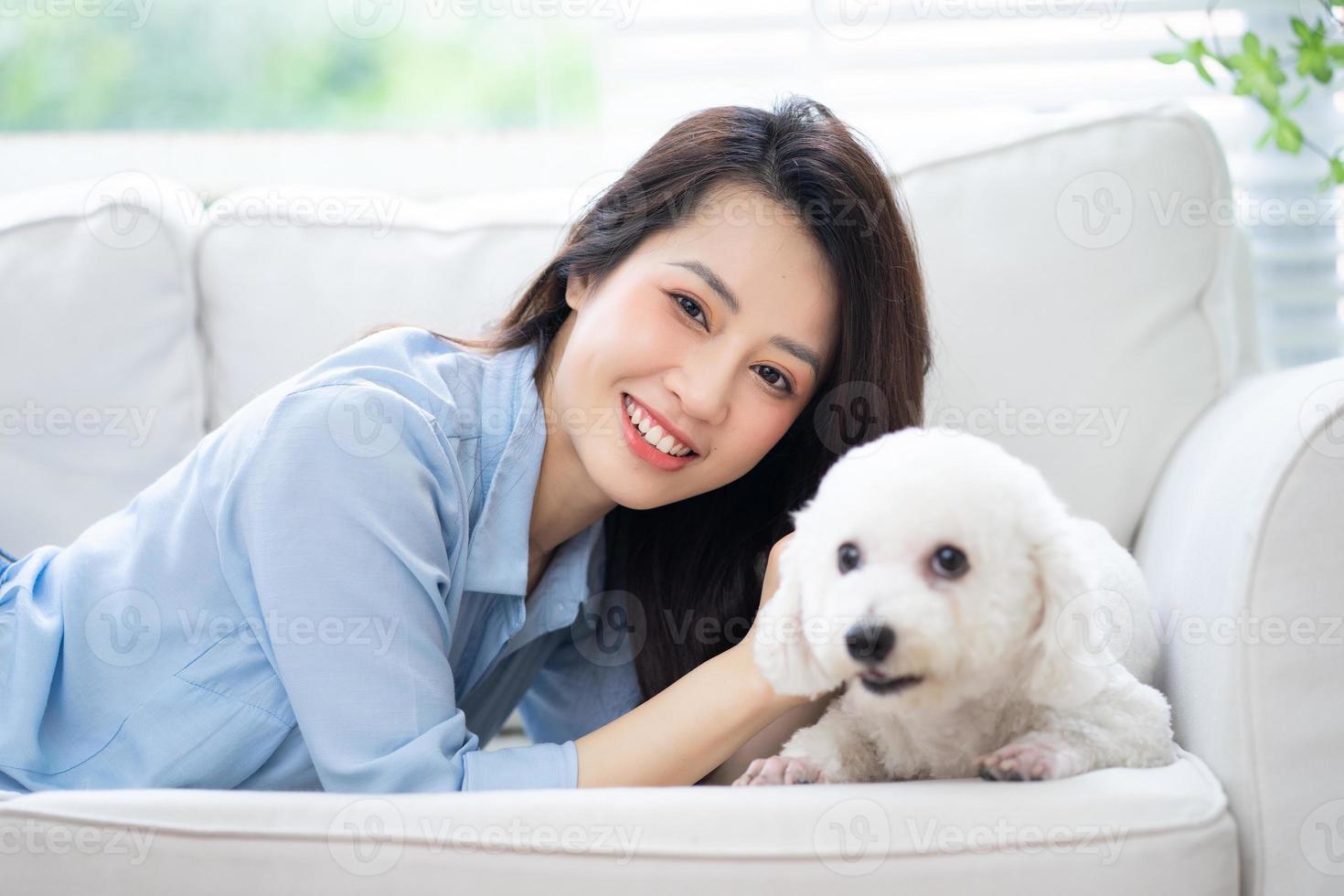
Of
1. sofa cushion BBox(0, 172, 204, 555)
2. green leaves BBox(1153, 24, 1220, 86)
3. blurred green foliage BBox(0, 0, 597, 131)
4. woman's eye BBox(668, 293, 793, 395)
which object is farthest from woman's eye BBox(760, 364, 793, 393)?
blurred green foliage BBox(0, 0, 597, 131)

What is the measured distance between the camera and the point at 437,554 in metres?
1.16

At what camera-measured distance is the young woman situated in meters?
1.08

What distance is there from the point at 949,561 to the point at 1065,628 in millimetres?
111

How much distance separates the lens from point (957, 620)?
917mm

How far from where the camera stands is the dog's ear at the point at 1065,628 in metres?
0.93

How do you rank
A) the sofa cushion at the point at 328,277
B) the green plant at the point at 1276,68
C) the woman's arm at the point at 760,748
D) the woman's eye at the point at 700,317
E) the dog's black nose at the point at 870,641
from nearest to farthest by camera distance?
the dog's black nose at the point at 870,641, the woman's eye at the point at 700,317, the woman's arm at the point at 760,748, the sofa cushion at the point at 328,277, the green plant at the point at 1276,68

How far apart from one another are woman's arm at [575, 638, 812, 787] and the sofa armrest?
409 millimetres

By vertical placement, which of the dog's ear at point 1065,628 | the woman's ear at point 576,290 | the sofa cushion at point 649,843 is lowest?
the sofa cushion at point 649,843

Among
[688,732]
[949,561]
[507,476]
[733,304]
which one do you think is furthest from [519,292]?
[949,561]

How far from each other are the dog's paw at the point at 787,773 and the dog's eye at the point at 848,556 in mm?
226

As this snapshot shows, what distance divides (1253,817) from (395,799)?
766 mm

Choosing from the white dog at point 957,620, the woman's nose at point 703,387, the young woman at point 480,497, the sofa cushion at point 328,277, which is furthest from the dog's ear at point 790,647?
the sofa cushion at point 328,277

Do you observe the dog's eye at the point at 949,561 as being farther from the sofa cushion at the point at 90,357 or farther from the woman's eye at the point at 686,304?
the sofa cushion at the point at 90,357

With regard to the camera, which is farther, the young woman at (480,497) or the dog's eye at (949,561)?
the young woman at (480,497)
